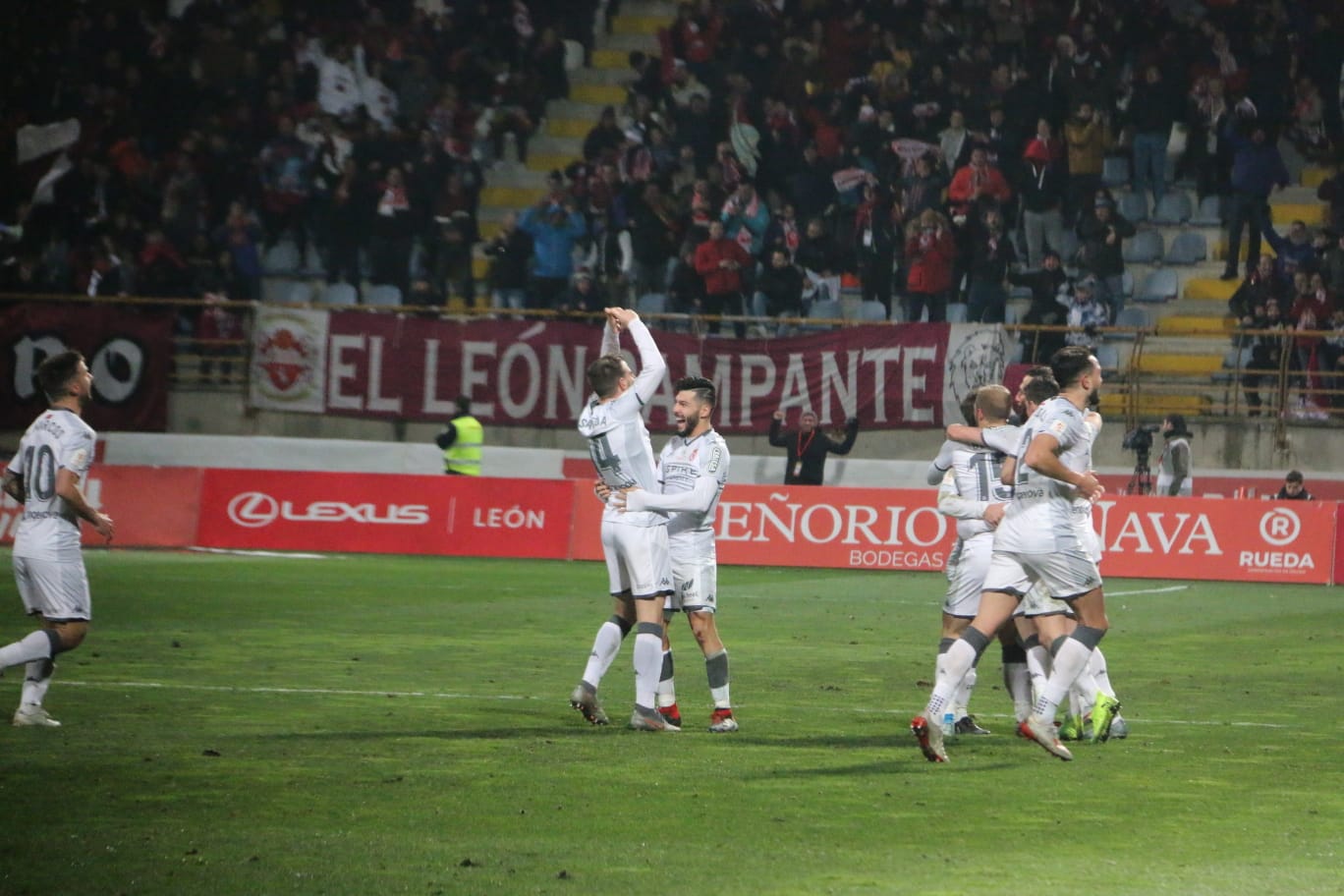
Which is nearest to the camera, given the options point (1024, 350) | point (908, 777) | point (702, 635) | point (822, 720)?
point (908, 777)

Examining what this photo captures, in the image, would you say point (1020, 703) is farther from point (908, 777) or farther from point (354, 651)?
point (354, 651)

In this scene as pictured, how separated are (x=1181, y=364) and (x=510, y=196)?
11.5 metres

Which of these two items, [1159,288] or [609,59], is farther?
[609,59]

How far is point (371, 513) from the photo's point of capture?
24.3m

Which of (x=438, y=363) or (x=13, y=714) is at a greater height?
(x=438, y=363)

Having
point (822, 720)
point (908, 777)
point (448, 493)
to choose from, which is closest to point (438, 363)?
point (448, 493)

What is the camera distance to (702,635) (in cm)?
1048

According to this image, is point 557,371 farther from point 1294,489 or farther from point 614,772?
point 614,772

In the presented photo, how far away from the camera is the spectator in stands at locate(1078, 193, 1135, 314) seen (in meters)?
27.7

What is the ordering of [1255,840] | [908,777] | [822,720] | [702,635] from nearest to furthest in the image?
[1255,840], [908,777], [702,635], [822,720]

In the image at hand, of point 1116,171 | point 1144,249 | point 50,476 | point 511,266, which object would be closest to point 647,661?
point 50,476

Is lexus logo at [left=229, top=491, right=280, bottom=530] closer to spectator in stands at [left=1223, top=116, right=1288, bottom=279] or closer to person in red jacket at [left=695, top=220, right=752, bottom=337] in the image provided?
person in red jacket at [left=695, top=220, right=752, bottom=337]

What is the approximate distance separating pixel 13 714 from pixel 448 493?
1373 cm

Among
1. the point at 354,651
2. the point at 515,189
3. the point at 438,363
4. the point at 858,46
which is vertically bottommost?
the point at 354,651
